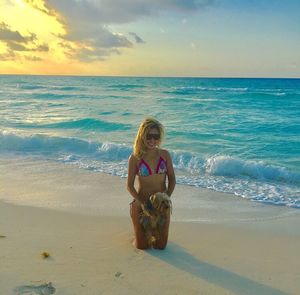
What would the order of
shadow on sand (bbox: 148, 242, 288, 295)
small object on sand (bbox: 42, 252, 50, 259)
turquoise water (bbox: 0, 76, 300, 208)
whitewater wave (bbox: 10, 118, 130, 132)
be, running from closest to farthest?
shadow on sand (bbox: 148, 242, 288, 295) → small object on sand (bbox: 42, 252, 50, 259) → turquoise water (bbox: 0, 76, 300, 208) → whitewater wave (bbox: 10, 118, 130, 132)

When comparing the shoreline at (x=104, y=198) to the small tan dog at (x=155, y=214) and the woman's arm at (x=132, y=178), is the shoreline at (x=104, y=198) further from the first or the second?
the woman's arm at (x=132, y=178)

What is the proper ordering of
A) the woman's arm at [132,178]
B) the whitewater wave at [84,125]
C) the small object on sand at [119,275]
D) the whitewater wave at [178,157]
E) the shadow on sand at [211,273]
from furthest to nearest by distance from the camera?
the whitewater wave at [84,125], the whitewater wave at [178,157], the woman's arm at [132,178], the small object on sand at [119,275], the shadow on sand at [211,273]

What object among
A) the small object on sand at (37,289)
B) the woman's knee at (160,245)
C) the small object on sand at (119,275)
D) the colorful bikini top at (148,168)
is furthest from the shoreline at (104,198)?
the small object on sand at (37,289)

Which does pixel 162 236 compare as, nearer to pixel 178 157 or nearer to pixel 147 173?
pixel 147 173

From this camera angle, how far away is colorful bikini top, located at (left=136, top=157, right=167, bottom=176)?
4766mm

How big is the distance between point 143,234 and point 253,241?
160 centimetres

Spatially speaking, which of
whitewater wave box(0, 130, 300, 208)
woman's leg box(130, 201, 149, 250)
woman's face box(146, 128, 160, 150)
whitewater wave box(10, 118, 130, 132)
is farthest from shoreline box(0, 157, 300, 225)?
whitewater wave box(10, 118, 130, 132)

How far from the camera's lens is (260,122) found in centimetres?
2200

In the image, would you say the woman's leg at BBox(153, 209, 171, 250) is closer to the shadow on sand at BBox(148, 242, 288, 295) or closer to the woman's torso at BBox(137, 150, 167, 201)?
the shadow on sand at BBox(148, 242, 288, 295)

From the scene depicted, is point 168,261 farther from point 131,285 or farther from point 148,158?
point 148,158

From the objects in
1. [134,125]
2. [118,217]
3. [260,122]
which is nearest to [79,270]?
[118,217]

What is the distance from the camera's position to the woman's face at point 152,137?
182 inches

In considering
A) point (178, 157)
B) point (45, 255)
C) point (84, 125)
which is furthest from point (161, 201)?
point (84, 125)

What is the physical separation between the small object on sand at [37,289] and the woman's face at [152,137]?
191 centimetres
